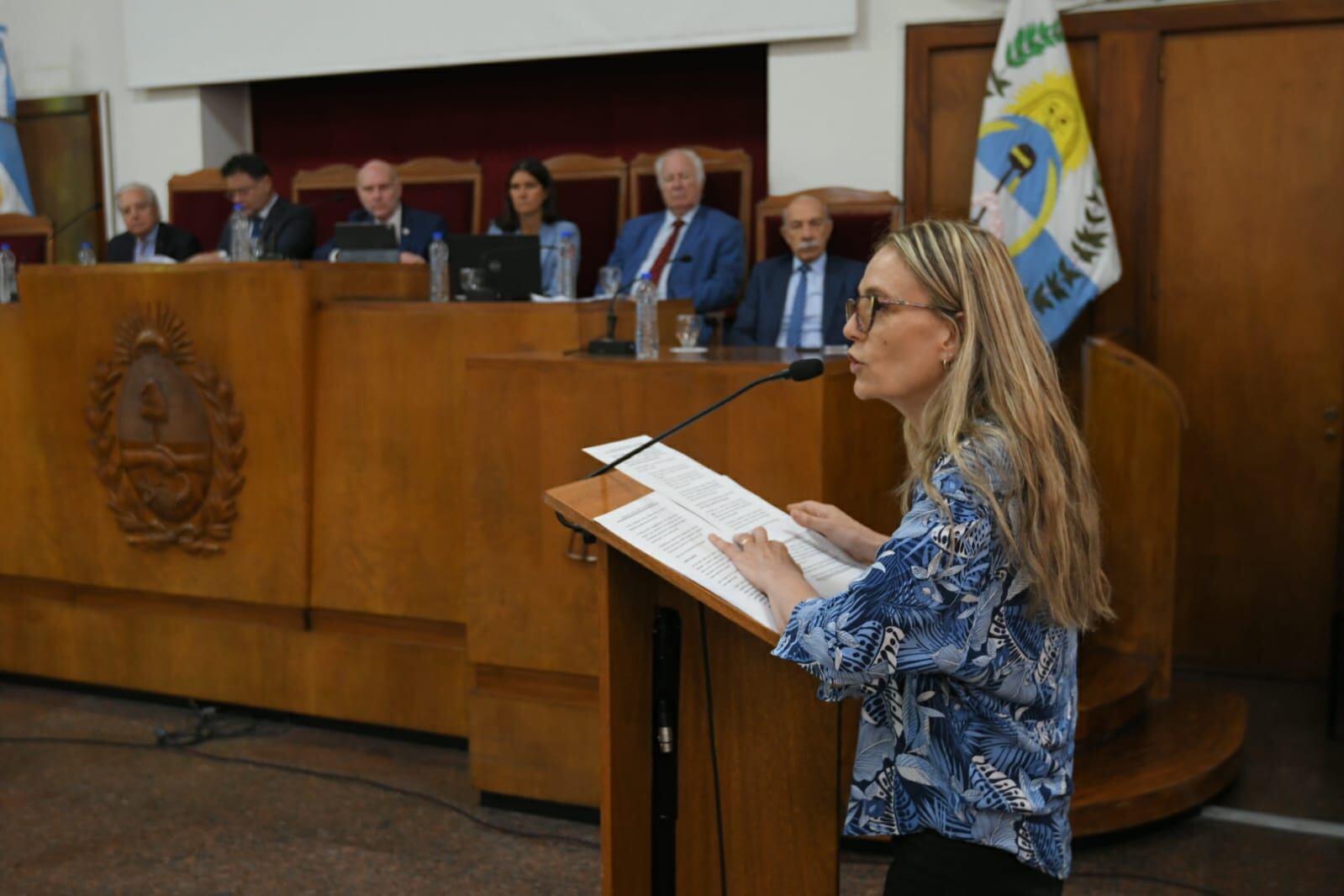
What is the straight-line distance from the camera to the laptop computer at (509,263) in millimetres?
3783

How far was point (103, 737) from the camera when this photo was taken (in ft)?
12.7

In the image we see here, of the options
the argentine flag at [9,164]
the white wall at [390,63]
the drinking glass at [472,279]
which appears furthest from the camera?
the argentine flag at [9,164]

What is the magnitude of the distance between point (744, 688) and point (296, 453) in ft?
7.15

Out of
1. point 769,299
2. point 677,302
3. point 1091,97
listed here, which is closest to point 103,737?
point 677,302

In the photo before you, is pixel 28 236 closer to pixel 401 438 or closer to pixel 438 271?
pixel 438 271

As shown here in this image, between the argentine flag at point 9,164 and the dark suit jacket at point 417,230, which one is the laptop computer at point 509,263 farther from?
the argentine flag at point 9,164

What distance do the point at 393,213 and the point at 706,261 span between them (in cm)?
141

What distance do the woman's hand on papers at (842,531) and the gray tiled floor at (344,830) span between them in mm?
1318

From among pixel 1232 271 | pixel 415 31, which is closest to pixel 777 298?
pixel 1232 271

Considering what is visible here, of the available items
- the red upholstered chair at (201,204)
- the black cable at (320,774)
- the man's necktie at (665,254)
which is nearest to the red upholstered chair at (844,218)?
the man's necktie at (665,254)

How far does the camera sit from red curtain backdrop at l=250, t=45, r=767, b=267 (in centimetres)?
600

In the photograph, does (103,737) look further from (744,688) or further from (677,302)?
(744,688)

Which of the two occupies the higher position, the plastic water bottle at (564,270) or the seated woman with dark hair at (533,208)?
the seated woman with dark hair at (533,208)

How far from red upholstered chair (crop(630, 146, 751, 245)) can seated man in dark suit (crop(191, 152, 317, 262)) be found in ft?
4.39
